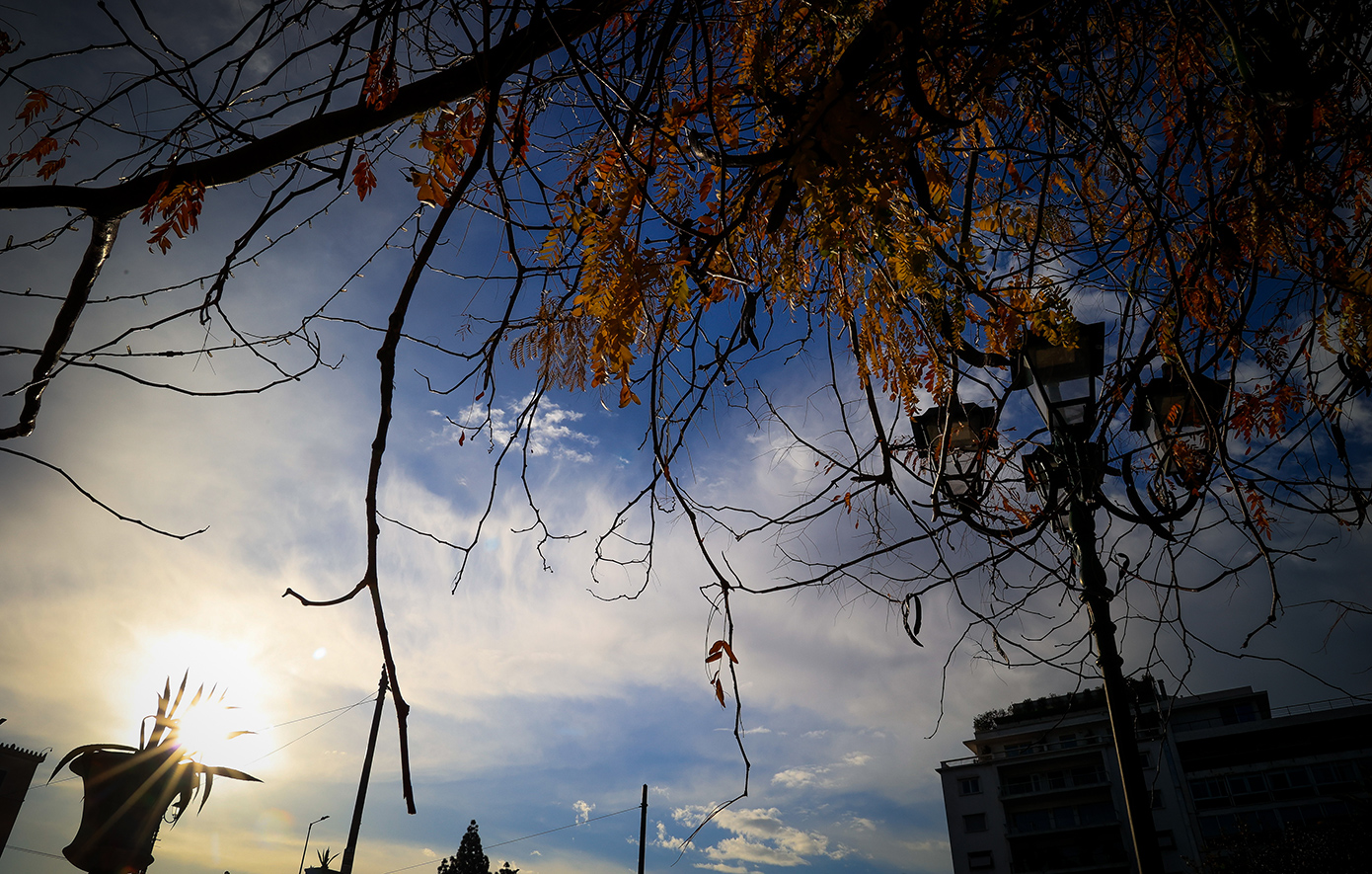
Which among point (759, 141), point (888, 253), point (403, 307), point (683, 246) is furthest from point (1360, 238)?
point (403, 307)

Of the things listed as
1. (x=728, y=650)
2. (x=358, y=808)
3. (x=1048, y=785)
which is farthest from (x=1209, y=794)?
(x=728, y=650)

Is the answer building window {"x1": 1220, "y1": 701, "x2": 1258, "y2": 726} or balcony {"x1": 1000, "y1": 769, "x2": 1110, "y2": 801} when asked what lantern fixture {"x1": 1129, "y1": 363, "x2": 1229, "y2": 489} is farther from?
building window {"x1": 1220, "y1": 701, "x2": 1258, "y2": 726}

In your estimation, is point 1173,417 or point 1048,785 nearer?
point 1173,417

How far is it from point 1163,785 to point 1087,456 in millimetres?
39512

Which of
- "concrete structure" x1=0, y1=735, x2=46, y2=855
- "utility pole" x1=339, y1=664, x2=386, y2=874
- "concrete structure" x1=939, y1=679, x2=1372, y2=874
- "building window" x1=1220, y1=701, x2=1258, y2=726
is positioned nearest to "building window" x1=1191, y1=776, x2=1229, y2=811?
"concrete structure" x1=939, y1=679, x2=1372, y2=874

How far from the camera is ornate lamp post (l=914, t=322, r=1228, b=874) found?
7.64 feet

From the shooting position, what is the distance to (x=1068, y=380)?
271 cm

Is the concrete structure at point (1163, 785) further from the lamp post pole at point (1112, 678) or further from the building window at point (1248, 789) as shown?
the lamp post pole at point (1112, 678)

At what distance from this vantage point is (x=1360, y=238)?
72.0 inches

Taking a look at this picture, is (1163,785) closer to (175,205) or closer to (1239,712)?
(1239,712)

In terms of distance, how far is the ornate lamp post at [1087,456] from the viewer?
2.33 metres

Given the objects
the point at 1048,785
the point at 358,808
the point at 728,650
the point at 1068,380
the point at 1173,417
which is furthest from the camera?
the point at 1048,785

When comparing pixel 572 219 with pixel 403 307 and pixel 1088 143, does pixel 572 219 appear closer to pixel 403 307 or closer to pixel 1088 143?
pixel 403 307

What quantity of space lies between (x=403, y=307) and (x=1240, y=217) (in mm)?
2589
